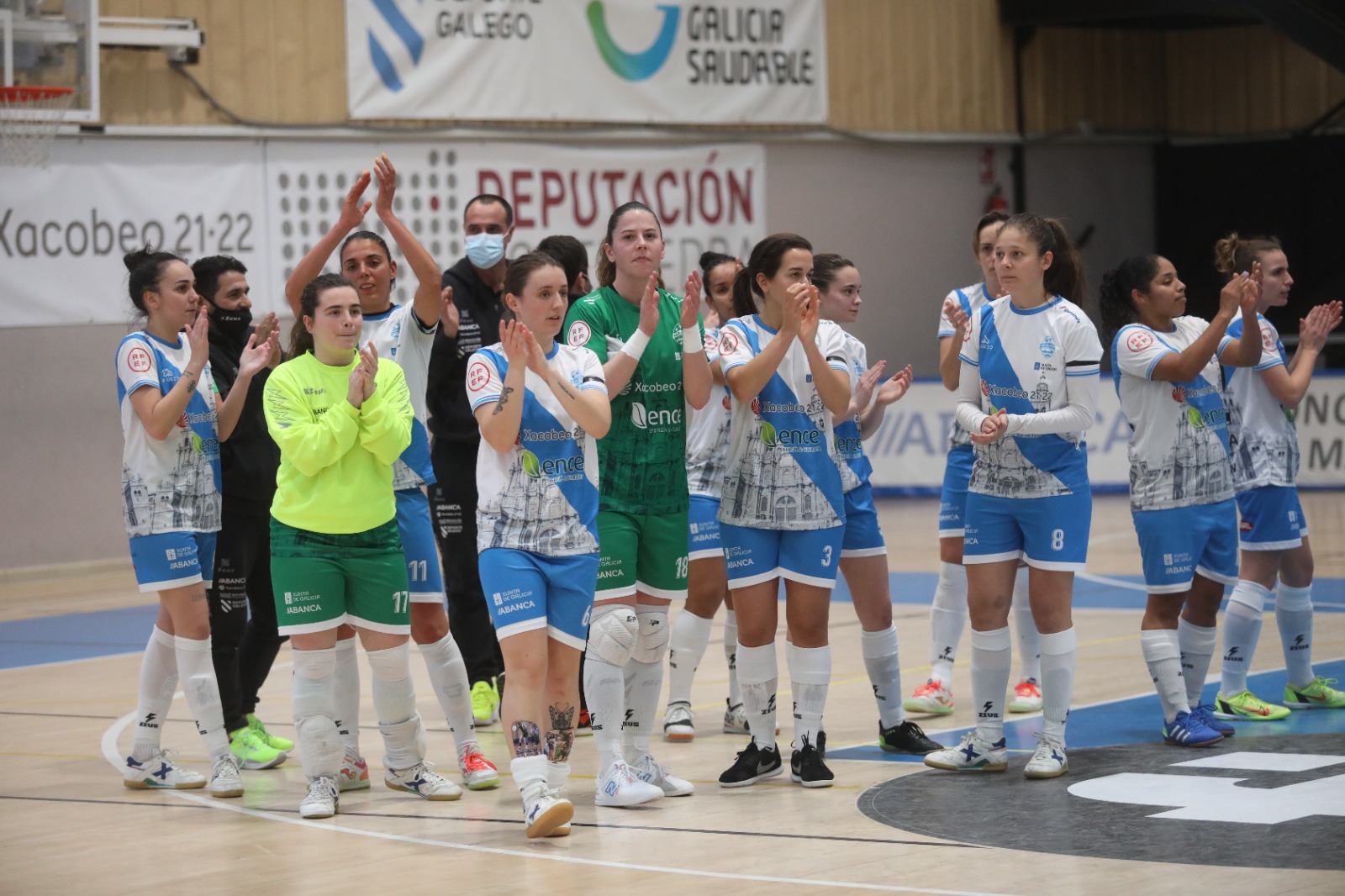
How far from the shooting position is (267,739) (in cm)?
715

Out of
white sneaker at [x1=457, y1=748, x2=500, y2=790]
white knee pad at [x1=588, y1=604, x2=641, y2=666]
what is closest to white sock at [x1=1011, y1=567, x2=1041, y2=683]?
white knee pad at [x1=588, y1=604, x2=641, y2=666]

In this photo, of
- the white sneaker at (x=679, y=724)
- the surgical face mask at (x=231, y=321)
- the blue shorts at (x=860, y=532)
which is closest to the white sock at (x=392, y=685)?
the white sneaker at (x=679, y=724)

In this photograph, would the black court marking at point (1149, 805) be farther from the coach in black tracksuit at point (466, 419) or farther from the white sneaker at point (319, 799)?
the coach in black tracksuit at point (466, 419)

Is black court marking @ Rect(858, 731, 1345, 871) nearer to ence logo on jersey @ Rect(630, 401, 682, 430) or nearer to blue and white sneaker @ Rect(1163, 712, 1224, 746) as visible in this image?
blue and white sneaker @ Rect(1163, 712, 1224, 746)

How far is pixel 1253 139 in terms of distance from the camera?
21438mm

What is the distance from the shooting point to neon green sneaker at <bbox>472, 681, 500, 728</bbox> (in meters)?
7.74

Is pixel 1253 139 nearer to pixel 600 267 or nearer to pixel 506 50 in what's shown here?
pixel 506 50

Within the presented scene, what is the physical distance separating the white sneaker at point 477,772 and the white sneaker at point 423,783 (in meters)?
0.09

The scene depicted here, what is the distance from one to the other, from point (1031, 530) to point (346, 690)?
2.58m

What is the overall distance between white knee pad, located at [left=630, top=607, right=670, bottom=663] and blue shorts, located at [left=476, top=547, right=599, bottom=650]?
1.38 feet

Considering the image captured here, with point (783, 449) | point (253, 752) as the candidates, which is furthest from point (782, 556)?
point (253, 752)

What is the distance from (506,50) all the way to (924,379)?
5.28 meters

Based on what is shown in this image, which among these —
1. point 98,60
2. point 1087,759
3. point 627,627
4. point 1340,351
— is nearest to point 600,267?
point 627,627

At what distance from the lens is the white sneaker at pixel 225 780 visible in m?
6.33
